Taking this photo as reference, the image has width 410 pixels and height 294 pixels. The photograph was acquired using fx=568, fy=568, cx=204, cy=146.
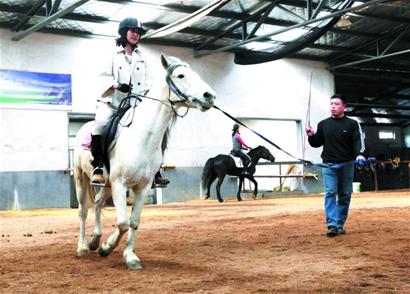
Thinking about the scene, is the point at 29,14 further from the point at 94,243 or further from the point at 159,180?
the point at 159,180

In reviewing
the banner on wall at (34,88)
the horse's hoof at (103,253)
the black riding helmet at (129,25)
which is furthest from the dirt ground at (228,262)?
the banner on wall at (34,88)

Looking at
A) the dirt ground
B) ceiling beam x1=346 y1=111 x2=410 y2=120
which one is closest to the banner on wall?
the dirt ground

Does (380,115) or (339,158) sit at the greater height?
(380,115)

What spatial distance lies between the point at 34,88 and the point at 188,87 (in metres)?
14.4

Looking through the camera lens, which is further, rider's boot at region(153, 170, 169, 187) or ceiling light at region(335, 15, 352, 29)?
ceiling light at region(335, 15, 352, 29)

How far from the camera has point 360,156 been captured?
7188 mm

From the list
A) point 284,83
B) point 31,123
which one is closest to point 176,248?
point 31,123

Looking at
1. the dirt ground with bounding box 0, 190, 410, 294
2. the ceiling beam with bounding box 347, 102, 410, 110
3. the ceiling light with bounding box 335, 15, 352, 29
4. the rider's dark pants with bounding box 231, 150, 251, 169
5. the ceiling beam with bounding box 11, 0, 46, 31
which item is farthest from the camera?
the ceiling beam with bounding box 347, 102, 410, 110

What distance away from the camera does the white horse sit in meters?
5.16

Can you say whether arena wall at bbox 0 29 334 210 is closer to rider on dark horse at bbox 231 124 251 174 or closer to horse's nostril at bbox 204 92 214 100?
rider on dark horse at bbox 231 124 251 174

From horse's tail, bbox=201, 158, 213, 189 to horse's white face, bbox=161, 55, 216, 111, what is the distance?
1491 centimetres

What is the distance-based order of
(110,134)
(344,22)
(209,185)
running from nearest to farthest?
1. (110,134)
2. (209,185)
3. (344,22)

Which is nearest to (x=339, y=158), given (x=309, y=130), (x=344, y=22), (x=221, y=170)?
(x=309, y=130)

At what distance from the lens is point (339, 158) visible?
7.27m
